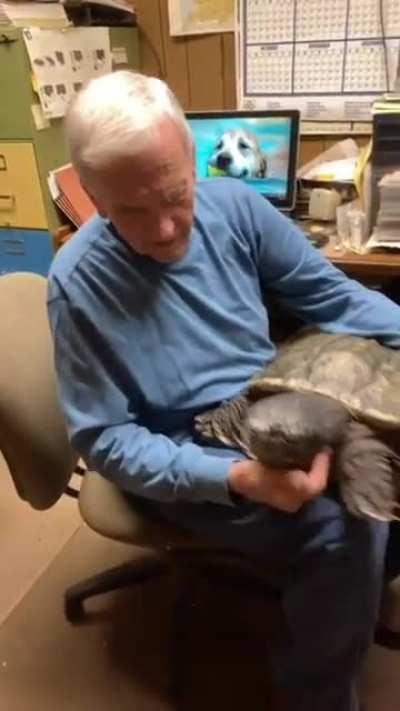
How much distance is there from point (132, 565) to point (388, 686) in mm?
597

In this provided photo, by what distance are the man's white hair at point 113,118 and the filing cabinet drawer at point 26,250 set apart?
105cm

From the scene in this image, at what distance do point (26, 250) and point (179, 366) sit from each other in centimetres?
112

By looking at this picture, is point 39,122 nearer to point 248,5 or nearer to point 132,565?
point 248,5

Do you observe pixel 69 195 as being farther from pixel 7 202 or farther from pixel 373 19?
pixel 373 19

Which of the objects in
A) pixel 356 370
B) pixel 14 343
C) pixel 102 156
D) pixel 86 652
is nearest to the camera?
pixel 102 156

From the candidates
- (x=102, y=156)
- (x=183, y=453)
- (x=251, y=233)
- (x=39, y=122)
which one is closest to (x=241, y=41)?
(x=39, y=122)

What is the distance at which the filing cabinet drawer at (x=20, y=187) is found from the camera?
1.93 m

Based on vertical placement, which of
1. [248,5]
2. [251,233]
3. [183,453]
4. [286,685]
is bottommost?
[286,685]

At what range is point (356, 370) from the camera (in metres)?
1.08

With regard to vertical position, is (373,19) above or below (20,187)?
above

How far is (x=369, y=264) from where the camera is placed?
1.55 m

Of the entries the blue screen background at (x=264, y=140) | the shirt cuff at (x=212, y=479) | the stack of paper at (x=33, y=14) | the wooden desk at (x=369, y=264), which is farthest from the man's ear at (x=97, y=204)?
the stack of paper at (x=33, y=14)

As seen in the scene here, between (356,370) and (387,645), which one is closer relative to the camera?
(356,370)

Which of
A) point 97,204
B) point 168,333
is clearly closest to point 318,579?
point 168,333
